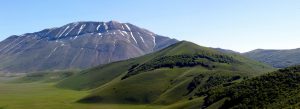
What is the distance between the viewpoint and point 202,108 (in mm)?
128125

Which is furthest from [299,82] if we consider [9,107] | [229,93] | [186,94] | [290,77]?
[9,107]

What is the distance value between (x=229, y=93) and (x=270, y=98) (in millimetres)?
22756

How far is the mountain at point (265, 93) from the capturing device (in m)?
99.7

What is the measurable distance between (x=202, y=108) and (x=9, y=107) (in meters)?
110

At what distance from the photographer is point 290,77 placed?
116 m

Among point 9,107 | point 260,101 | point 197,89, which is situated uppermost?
point 260,101

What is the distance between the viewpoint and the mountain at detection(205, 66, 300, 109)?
99688 millimetres

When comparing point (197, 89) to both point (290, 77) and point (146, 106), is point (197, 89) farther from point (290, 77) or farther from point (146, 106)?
point (290, 77)

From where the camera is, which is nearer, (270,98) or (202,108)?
(270,98)

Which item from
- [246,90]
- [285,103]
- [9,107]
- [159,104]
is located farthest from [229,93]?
[9,107]

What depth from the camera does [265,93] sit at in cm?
11038

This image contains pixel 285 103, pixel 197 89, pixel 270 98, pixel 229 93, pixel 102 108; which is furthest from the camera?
pixel 197 89

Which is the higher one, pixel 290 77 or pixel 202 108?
pixel 290 77

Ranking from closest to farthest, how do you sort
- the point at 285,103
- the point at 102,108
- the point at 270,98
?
the point at 285,103 < the point at 270,98 < the point at 102,108
